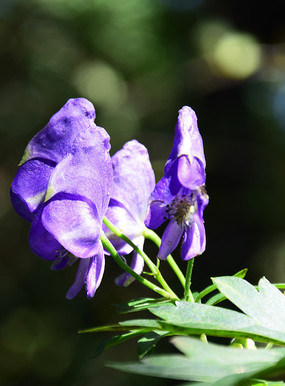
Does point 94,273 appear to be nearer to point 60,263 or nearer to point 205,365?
point 60,263

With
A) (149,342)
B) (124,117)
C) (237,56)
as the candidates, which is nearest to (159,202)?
(149,342)

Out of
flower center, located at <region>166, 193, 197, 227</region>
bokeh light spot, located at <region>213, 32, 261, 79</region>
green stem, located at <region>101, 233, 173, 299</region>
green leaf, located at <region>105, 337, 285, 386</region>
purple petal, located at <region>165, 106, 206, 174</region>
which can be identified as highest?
purple petal, located at <region>165, 106, 206, 174</region>

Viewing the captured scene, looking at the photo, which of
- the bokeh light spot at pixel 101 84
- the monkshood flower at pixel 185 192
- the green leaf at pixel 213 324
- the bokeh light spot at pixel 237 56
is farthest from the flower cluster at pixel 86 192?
the bokeh light spot at pixel 237 56

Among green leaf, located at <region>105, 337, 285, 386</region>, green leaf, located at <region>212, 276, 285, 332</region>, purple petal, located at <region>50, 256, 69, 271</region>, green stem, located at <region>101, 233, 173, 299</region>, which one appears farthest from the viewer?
purple petal, located at <region>50, 256, 69, 271</region>

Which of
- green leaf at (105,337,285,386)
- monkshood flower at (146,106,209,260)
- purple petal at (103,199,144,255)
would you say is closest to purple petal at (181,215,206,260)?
monkshood flower at (146,106,209,260)

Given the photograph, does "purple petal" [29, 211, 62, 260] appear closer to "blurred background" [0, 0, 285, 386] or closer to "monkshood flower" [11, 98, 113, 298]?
"monkshood flower" [11, 98, 113, 298]

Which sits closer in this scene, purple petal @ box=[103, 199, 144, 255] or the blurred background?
purple petal @ box=[103, 199, 144, 255]
